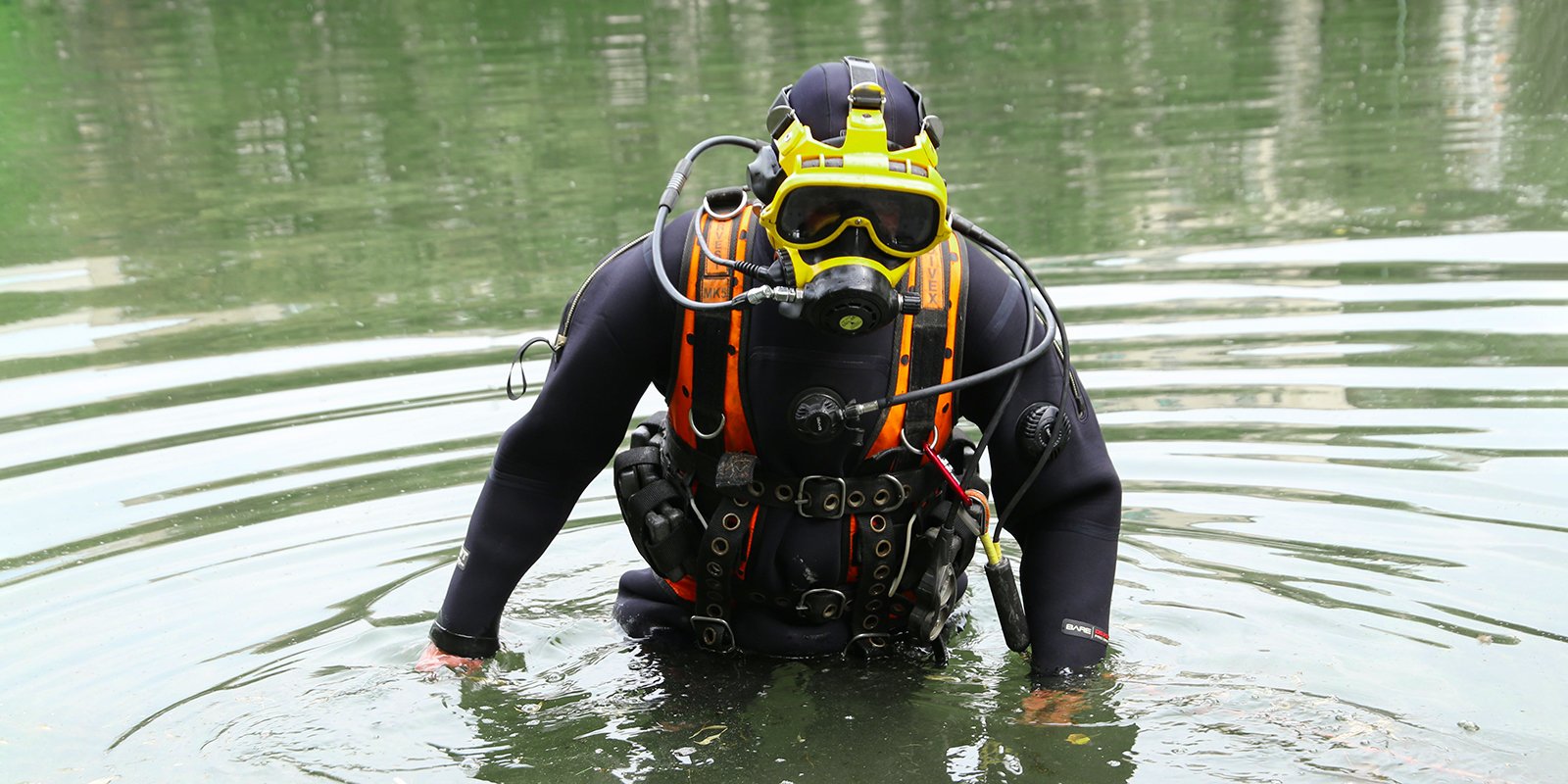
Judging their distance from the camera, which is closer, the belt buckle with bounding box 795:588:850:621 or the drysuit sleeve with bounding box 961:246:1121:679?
the drysuit sleeve with bounding box 961:246:1121:679

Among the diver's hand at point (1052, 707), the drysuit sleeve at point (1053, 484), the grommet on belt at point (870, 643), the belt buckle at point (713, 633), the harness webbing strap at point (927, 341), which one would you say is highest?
the harness webbing strap at point (927, 341)

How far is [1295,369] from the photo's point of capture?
5.54 meters

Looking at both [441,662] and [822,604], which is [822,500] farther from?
[441,662]

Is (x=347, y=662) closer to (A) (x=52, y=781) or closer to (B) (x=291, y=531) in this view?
(A) (x=52, y=781)

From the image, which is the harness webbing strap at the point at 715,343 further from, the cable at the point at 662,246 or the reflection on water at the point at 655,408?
the reflection on water at the point at 655,408

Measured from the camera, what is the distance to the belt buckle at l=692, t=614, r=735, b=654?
341 cm

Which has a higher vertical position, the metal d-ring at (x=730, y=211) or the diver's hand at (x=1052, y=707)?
the metal d-ring at (x=730, y=211)

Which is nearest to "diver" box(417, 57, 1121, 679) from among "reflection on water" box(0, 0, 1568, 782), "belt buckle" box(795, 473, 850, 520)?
"belt buckle" box(795, 473, 850, 520)

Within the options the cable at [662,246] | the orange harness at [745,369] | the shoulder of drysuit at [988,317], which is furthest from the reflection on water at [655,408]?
the cable at [662,246]

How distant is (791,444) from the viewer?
3.16 meters

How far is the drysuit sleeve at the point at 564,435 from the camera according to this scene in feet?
10.3

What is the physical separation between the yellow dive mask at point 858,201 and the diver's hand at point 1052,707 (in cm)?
96

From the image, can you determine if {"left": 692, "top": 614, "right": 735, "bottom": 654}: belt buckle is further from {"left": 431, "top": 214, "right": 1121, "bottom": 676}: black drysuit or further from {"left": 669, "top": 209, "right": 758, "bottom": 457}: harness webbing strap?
{"left": 669, "top": 209, "right": 758, "bottom": 457}: harness webbing strap

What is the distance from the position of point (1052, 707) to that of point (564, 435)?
1105 mm
